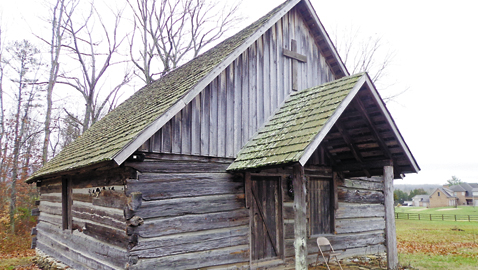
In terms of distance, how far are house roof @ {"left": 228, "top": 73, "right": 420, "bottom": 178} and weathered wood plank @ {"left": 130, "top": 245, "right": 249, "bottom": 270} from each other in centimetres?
178

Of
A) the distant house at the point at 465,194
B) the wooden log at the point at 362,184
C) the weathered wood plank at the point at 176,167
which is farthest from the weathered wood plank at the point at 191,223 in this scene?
the distant house at the point at 465,194

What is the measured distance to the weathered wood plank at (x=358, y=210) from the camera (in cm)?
1041

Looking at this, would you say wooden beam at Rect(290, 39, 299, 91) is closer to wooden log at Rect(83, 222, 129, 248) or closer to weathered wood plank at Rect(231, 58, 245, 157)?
weathered wood plank at Rect(231, 58, 245, 157)

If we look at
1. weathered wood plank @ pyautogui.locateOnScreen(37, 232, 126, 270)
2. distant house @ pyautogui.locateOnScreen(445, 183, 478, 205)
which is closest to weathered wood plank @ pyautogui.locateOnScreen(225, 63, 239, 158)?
weathered wood plank @ pyautogui.locateOnScreen(37, 232, 126, 270)

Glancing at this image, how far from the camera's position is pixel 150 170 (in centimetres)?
710

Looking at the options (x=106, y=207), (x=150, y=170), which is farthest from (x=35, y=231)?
(x=150, y=170)

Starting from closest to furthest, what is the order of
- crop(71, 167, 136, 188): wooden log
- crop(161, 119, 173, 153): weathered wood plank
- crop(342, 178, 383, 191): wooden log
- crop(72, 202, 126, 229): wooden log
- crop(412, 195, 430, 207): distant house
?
crop(71, 167, 136, 188): wooden log, crop(72, 202, 126, 229): wooden log, crop(161, 119, 173, 153): weathered wood plank, crop(342, 178, 383, 191): wooden log, crop(412, 195, 430, 207): distant house

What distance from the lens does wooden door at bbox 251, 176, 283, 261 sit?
850cm

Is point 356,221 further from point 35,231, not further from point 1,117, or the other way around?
point 1,117

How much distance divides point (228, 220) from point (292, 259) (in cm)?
217

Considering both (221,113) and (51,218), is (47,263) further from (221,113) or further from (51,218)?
(221,113)

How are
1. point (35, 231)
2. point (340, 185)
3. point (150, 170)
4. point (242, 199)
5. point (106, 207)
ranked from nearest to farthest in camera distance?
1. point (150, 170)
2. point (106, 207)
3. point (242, 199)
4. point (340, 185)
5. point (35, 231)

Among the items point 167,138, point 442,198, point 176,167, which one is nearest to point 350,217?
point 176,167

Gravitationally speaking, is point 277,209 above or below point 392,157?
below
